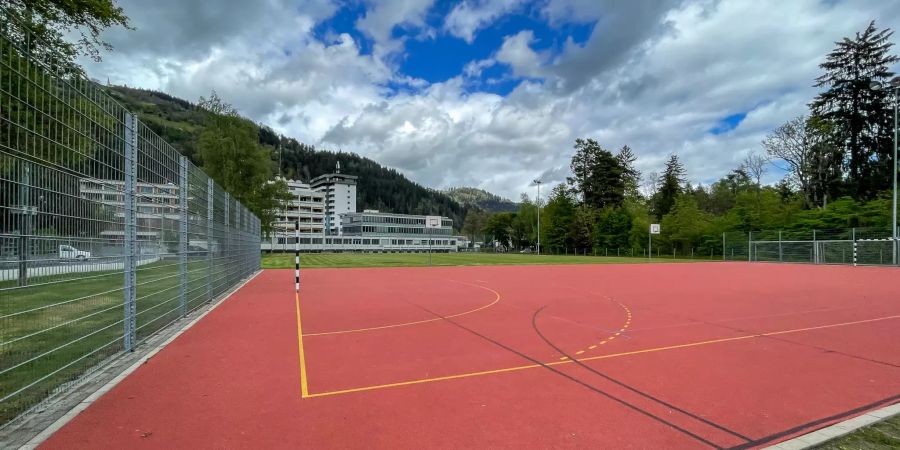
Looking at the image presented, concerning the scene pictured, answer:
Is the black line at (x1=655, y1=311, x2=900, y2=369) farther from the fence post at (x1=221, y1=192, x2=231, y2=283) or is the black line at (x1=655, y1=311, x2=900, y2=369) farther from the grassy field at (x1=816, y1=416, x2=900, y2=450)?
the fence post at (x1=221, y1=192, x2=231, y2=283)

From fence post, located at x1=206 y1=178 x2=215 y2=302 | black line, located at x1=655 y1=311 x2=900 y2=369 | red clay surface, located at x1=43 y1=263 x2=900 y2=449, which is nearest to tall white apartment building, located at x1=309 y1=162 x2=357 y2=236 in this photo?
fence post, located at x1=206 y1=178 x2=215 y2=302

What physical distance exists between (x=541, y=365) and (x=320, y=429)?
304 centimetres

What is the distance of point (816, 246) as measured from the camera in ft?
127

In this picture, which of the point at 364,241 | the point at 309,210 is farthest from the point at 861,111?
the point at 309,210

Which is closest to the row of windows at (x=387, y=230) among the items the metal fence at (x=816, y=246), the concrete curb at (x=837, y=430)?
the metal fence at (x=816, y=246)

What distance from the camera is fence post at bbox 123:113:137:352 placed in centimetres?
613

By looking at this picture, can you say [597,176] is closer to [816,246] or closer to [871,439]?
[816,246]

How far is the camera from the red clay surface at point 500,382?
3.78 m

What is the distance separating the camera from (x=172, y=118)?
505 ft

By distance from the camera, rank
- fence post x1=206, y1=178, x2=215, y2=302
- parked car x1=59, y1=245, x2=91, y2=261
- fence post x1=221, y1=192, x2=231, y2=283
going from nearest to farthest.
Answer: parked car x1=59, y1=245, x2=91, y2=261
fence post x1=206, y1=178, x2=215, y2=302
fence post x1=221, y1=192, x2=231, y2=283

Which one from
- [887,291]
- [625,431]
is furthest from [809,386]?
[887,291]

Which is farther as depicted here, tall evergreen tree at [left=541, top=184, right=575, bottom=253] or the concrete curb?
tall evergreen tree at [left=541, top=184, right=575, bottom=253]

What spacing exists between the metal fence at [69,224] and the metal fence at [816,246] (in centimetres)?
4149

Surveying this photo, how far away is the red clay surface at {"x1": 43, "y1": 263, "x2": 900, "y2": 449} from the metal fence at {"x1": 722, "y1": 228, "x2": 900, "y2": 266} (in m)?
32.1
